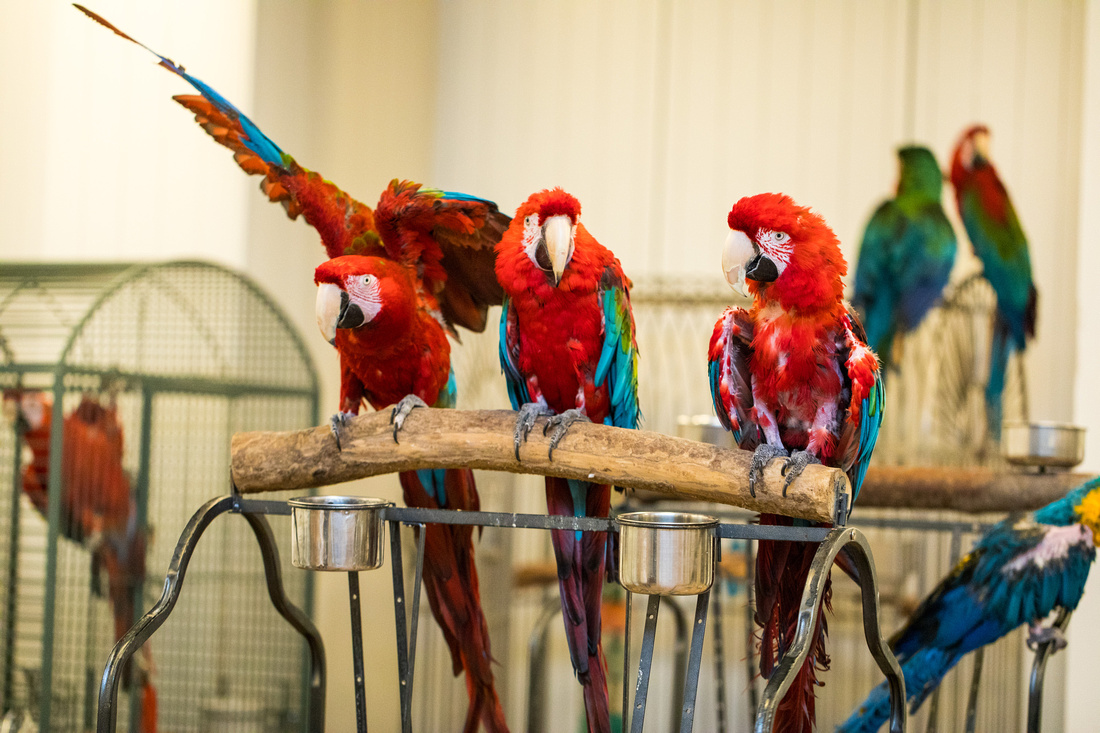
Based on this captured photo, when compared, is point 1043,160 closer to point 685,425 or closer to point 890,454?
point 890,454

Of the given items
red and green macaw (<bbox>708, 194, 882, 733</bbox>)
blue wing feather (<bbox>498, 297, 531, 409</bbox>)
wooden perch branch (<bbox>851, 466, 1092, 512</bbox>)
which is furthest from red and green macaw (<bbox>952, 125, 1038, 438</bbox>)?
blue wing feather (<bbox>498, 297, 531, 409</bbox>)

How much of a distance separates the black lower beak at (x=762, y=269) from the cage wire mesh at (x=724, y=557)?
4.42 ft

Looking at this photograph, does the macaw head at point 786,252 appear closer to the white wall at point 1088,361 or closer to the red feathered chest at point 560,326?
the red feathered chest at point 560,326

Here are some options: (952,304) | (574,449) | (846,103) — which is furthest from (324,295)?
(846,103)

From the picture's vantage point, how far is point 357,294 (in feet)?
4.70

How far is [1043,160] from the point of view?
9.11 ft

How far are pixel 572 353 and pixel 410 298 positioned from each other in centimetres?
31

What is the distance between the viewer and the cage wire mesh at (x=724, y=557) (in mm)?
2646

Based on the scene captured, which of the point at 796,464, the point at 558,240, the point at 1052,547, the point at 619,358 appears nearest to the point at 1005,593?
the point at 1052,547

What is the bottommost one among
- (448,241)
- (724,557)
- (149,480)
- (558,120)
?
(724,557)

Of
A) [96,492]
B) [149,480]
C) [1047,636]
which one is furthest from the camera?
[149,480]

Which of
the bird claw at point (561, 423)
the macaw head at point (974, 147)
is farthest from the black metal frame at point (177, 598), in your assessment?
the macaw head at point (974, 147)

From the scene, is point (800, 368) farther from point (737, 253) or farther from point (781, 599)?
point (781, 599)

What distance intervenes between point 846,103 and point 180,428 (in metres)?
2.36
